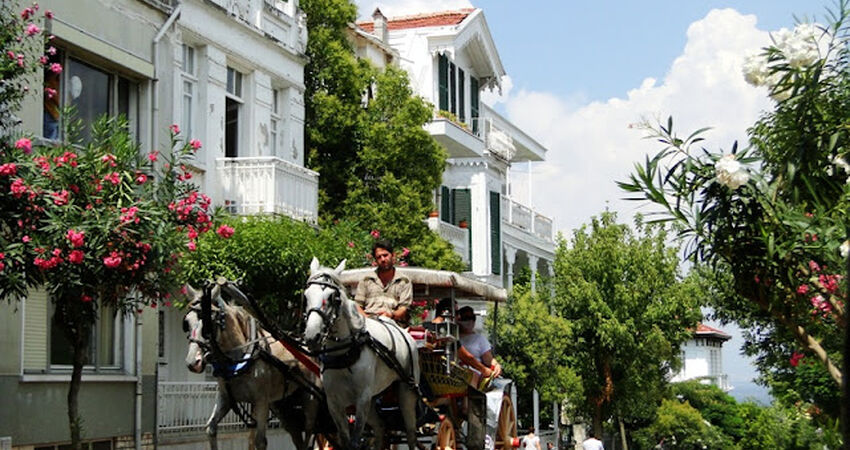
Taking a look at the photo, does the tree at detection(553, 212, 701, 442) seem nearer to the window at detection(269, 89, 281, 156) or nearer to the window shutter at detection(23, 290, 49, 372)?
the window at detection(269, 89, 281, 156)

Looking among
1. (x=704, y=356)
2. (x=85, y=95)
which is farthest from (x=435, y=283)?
(x=704, y=356)

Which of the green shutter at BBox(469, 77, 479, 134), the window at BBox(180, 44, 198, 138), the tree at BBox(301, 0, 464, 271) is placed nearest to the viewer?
the window at BBox(180, 44, 198, 138)

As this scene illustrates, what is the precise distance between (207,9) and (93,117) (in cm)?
408

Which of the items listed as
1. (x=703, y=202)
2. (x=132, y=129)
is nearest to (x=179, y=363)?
(x=132, y=129)

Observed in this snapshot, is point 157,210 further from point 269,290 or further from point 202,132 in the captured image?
point 202,132

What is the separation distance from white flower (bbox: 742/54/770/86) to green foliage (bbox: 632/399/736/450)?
2225 inches

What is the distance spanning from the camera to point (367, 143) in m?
29.6

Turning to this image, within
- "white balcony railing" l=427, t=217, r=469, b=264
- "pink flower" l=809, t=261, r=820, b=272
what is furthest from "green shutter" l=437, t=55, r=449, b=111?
"pink flower" l=809, t=261, r=820, b=272

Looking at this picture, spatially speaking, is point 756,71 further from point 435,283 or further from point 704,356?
→ point 704,356

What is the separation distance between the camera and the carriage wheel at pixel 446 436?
14.3 meters

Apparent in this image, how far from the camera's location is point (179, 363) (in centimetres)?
2348

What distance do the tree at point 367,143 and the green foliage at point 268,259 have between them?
7620 mm

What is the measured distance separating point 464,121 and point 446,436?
83.9 feet

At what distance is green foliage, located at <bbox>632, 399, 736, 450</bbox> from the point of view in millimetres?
66938
